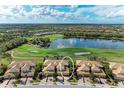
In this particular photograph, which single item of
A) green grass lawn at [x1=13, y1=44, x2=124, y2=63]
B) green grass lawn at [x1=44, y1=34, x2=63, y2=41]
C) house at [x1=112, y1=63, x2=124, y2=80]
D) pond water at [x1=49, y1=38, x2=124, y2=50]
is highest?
green grass lawn at [x1=44, y1=34, x2=63, y2=41]

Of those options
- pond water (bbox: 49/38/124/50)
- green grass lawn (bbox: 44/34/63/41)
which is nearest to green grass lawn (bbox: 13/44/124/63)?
pond water (bbox: 49/38/124/50)

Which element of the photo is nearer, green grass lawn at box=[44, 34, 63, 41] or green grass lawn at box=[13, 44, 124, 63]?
green grass lawn at box=[13, 44, 124, 63]

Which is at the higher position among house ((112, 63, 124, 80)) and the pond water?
the pond water

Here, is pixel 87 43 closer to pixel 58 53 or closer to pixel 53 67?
pixel 58 53

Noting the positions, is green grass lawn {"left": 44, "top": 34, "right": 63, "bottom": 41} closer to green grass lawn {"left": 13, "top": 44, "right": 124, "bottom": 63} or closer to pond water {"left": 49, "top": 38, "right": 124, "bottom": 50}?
pond water {"left": 49, "top": 38, "right": 124, "bottom": 50}

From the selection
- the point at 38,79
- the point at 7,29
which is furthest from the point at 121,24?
the point at 7,29

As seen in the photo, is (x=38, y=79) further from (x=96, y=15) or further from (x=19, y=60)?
(x=96, y=15)

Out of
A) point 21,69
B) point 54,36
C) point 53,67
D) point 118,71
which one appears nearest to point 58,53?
point 53,67
